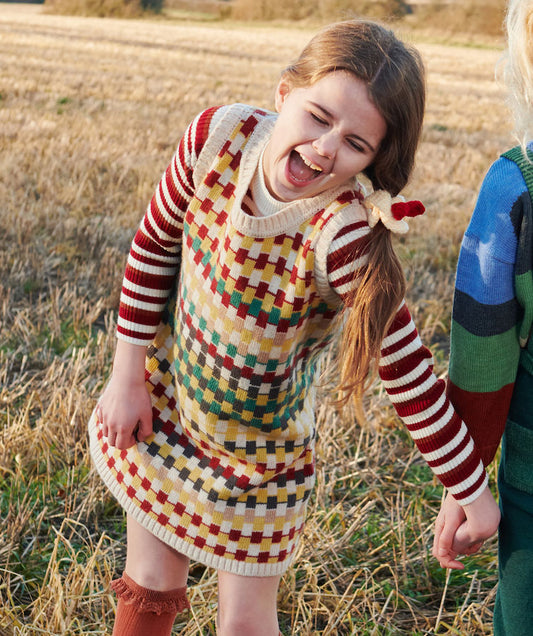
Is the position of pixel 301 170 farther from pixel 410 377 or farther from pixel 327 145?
pixel 410 377

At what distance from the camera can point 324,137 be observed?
4.76 ft

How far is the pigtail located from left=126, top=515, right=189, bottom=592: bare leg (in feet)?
1.86

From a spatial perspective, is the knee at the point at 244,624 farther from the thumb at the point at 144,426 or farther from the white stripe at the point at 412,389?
the white stripe at the point at 412,389

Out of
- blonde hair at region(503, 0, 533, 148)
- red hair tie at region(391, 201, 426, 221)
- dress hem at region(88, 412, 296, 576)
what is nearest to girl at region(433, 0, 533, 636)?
blonde hair at region(503, 0, 533, 148)

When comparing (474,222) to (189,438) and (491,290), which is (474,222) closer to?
(491,290)

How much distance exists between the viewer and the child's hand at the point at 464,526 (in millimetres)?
1555

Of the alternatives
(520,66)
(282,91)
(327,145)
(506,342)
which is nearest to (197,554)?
(506,342)

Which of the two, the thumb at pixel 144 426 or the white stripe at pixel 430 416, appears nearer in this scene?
the white stripe at pixel 430 416

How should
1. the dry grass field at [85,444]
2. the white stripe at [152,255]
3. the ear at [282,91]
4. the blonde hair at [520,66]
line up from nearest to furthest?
the blonde hair at [520,66], the ear at [282,91], the white stripe at [152,255], the dry grass field at [85,444]

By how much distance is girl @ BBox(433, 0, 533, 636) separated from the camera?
4.68 feet

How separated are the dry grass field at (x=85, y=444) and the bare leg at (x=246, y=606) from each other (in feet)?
1.40

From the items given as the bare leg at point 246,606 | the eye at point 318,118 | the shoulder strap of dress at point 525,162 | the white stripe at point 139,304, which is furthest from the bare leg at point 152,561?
the shoulder strap of dress at point 525,162

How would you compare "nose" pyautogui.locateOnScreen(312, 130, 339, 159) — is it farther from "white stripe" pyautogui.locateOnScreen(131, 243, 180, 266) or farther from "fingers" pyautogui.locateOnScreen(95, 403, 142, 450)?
"fingers" pyautogui.locateOnScreen(95, 403, 142, 450)

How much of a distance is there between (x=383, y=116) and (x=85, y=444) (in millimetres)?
1752
